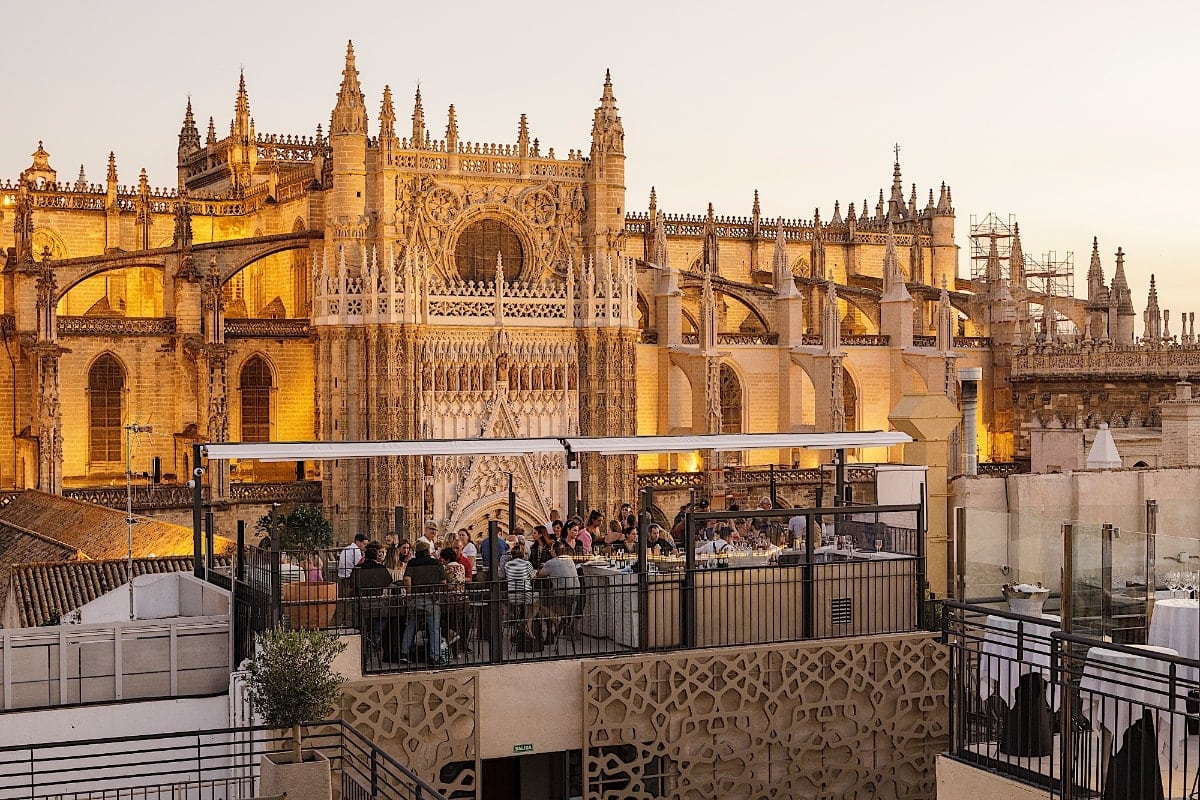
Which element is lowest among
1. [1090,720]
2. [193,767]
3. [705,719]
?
[193,767]

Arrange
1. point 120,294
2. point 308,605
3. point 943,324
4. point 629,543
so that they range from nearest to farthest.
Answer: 1. point 308,605
2. point 629,543
3. point 120,294
4. point 943,324

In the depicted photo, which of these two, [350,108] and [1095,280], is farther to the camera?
[1095,280]

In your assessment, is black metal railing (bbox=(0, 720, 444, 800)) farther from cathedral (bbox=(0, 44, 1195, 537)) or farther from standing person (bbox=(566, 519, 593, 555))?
cathedral (bbox=(0, 44, 1195, 537))

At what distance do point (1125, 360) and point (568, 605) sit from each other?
113ft

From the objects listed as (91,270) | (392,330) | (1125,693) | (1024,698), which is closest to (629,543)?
(1024,698)

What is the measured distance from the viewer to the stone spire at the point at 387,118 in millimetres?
39500


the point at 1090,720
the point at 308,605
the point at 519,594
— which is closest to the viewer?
the point at 1090,720

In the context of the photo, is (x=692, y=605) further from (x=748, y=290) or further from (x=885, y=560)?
(x=748, y=290)

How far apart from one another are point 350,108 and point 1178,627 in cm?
2955

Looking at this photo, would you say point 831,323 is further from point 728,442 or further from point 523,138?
point 728,442

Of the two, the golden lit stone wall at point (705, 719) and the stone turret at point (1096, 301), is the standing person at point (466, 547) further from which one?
the stone turret at point (1096, 301)

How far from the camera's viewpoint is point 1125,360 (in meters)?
47.3

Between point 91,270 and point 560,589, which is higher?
point 91,270

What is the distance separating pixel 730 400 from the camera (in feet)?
152
